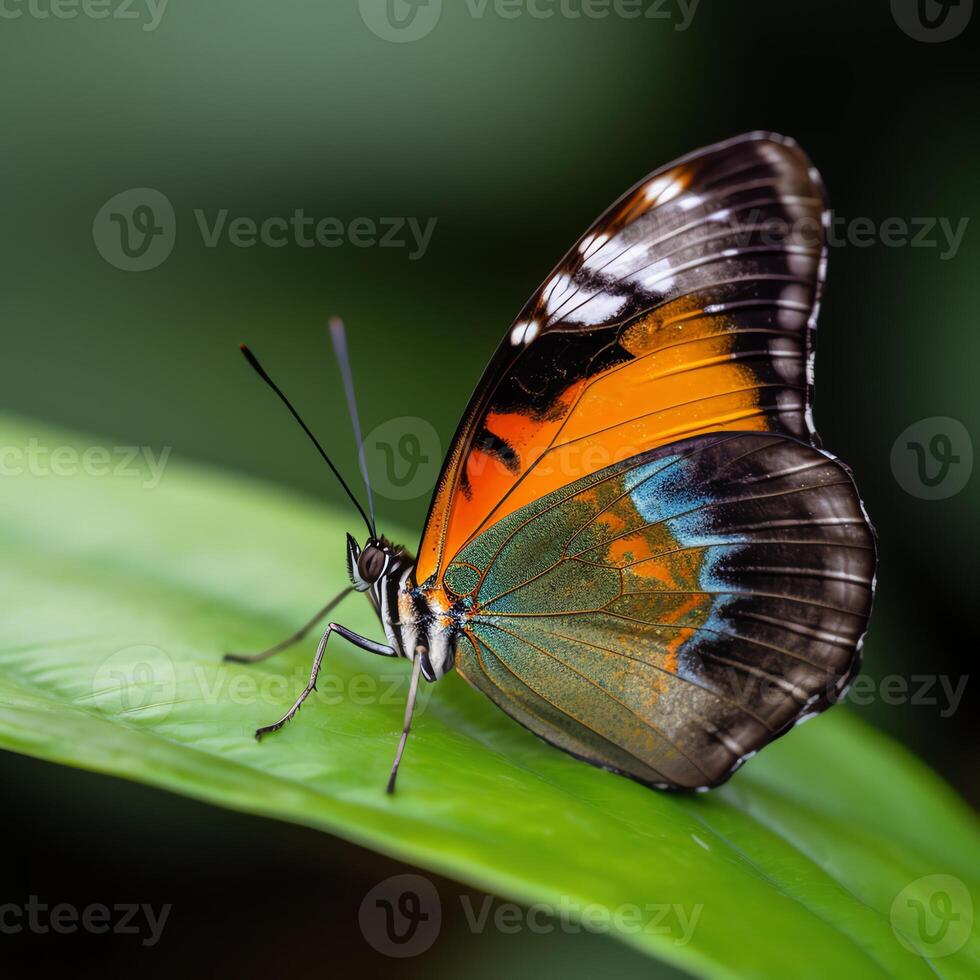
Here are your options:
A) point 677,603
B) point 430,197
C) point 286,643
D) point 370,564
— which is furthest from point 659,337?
point 430,197

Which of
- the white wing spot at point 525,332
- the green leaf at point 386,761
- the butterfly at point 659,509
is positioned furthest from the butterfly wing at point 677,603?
the white wing spot at point 525,332

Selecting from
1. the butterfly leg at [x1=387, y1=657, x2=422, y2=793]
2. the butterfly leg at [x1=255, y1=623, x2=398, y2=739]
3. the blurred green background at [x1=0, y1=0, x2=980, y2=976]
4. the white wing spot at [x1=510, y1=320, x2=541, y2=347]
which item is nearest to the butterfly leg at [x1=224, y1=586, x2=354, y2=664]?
the butterfly leg at [x1=255, y1=623, x2=398, y2=739]

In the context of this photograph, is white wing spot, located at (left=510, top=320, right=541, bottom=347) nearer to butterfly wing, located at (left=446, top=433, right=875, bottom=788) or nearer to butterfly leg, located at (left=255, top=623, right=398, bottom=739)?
butterfly wing, located at (left=446, top=433, right=875, bottom=788)

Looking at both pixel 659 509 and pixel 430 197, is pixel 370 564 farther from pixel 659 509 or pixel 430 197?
→ pixel 430 197

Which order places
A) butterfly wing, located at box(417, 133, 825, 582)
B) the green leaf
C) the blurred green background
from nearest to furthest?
the green leaf
butterfly wing, located at box(417, 133, 825, 582)
the blurred green background

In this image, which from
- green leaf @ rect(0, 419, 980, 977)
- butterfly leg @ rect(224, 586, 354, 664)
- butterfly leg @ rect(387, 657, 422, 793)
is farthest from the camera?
butterfly leg @ rect(224, 586, 354, 664)

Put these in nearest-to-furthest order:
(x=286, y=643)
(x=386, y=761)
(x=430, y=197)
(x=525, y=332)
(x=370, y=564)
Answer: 1. (x=386, y=761)
2. (x=525, y=332)
3. (x=370, y=564)
4. (x=286, y=643)
5. (x=430, y=197)
